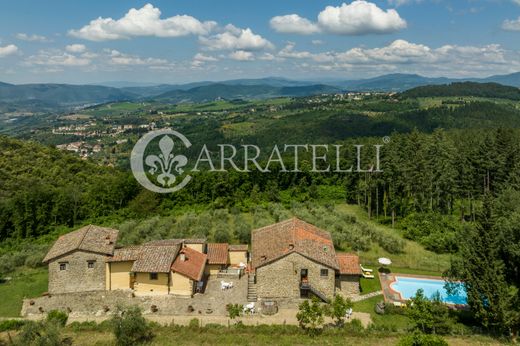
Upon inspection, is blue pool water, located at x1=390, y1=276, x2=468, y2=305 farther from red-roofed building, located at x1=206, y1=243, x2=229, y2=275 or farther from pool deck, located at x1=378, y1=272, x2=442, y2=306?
red-roofed building, located at x1=206, y1=243, x2=229, y2=275

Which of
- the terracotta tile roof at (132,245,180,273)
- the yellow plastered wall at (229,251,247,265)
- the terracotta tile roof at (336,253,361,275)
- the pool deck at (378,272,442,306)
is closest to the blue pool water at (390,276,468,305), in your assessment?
the pool deck at (378,272,442,306)

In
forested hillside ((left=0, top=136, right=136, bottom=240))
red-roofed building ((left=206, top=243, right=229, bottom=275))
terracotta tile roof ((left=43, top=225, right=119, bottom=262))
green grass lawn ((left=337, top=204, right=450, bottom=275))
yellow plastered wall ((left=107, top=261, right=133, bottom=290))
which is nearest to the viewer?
terracotta tile roof ((left=43, top=225, right=119, bottom=262))

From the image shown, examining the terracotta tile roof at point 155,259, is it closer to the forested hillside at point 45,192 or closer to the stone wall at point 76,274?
the stone wall at point 76,274

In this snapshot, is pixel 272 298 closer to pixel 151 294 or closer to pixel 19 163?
pixel 151 294

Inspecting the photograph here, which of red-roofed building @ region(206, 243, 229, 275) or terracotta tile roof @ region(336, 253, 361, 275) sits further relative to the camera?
red-roofed building @ region(206, 243, 229, 275)

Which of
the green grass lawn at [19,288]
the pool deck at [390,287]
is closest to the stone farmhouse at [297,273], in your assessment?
the pool deck at [390,287]
